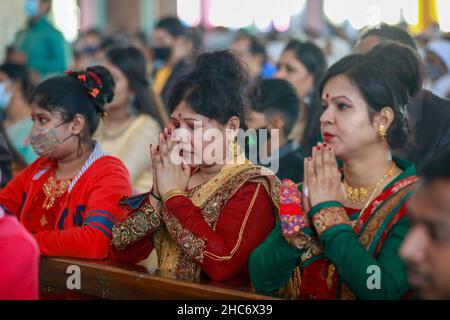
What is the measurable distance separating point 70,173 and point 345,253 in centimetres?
162

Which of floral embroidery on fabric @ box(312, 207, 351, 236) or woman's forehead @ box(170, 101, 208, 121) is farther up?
woman's forehead @ box(170, 101, 208, 121)

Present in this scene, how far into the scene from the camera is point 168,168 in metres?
2.95

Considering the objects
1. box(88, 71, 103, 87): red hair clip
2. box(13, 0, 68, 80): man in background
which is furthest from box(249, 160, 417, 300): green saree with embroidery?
box(13, 0, 68, 80): man in background

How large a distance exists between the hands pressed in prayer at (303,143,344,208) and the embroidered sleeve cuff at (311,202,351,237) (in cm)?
3

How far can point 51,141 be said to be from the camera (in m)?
3.47

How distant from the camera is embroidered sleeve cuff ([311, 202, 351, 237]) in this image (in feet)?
7.79

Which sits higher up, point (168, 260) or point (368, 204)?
point (368, 204)

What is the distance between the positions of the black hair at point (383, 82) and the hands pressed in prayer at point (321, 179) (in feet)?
0.79

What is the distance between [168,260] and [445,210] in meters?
1.54

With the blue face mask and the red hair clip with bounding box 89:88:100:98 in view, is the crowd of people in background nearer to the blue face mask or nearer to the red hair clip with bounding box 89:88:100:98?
the red hair clip with bounding box 89:88:100:98

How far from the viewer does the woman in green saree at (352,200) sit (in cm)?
231

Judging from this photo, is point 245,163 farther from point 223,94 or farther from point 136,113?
point 136,113

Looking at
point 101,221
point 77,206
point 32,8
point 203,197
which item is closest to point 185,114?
point 203,197
